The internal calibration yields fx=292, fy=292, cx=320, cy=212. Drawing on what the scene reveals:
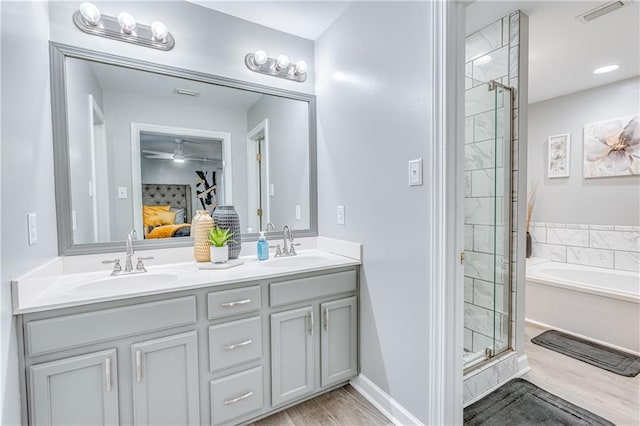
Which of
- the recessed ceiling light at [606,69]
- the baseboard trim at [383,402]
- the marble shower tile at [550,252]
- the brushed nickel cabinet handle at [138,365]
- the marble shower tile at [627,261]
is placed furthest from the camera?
the marble shower tile at [550,252]

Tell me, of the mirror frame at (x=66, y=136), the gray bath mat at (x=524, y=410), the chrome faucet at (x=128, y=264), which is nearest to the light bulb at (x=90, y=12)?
the mirror frame at (x=66, y=136)

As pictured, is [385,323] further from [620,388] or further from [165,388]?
[620,388]

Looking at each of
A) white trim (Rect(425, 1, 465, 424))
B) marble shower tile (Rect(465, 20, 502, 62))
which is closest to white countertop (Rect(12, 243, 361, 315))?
white trim (Rect(425, 1, 465, 424))

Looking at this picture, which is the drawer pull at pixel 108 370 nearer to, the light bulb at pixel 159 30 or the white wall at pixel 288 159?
the white wall at pixel 288 159

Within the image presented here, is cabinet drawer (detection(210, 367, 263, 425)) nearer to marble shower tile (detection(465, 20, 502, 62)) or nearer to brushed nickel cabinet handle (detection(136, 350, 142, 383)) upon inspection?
brushed nickel cabinet handle (detection(136, 350, 142, 383))

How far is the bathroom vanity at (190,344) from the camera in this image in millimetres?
1125

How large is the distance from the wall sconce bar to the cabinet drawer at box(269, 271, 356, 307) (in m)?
1.55

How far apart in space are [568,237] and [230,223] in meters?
3.73

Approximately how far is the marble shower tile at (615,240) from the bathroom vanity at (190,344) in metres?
3.02

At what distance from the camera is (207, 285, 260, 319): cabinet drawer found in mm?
1403

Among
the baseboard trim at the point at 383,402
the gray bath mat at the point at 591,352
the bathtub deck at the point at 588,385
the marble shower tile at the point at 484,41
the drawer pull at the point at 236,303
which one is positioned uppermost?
the marble shower tile at the point at 484,41

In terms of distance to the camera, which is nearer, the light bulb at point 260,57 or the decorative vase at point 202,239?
the decorative vase at point 202,239

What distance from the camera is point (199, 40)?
6.04 ft

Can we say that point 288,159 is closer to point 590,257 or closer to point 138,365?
point 138,365
